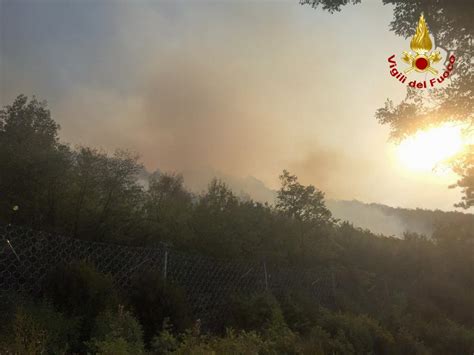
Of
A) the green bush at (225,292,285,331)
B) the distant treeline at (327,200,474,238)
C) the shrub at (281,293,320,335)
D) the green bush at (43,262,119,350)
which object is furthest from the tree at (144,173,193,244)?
the distant treeline at (327,200,474,238)

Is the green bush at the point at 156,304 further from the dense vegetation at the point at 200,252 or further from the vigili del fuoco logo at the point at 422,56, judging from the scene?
the vigili del fuoco logo at the point at 422,56

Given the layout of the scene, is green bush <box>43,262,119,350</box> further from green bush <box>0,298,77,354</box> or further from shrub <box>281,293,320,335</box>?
shrub <box>281,293,320,335</box>

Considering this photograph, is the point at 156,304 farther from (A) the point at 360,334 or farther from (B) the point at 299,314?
(A) the point at 360,334

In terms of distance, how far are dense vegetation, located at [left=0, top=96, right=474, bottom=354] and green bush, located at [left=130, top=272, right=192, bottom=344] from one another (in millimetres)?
23

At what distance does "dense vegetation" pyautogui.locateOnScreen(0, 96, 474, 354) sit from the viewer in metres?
6.55

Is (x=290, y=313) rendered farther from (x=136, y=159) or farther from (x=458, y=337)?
(x=136, y=159)

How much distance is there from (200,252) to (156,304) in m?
5.36

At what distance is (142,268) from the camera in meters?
9.63

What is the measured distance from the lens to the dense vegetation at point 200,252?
6555 millimetres

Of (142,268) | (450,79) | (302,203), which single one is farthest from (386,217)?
(142,268)

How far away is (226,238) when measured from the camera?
47.1 ft

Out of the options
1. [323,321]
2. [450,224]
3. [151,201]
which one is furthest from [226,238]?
[450,224]

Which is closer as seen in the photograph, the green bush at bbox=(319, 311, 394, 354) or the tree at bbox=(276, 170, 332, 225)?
the green bush at bbox=(319, 311, 394, 354)

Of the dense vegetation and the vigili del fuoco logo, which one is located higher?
the vigili del fuoco logo
